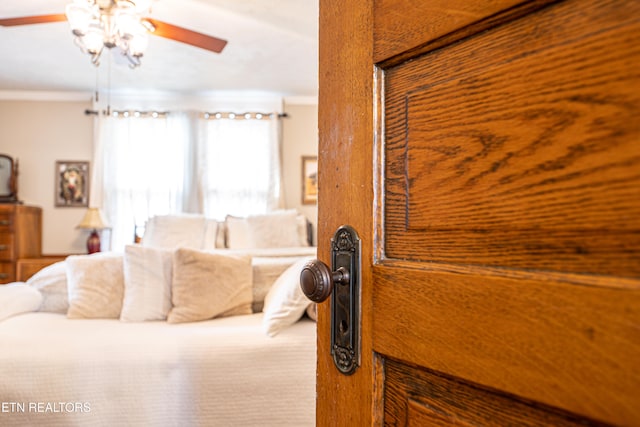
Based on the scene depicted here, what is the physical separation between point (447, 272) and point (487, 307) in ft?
0.20

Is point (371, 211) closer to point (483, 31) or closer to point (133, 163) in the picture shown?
point (483, 31)

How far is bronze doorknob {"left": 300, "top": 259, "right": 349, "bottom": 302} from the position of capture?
622mm

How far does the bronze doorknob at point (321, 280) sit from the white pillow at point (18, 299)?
7.82ft

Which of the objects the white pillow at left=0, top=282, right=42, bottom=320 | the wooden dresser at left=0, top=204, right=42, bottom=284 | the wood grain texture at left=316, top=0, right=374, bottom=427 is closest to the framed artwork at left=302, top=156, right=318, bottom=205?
the wooden dresser at left=0, top=204, right=42, bottom=284

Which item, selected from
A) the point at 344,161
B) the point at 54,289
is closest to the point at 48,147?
the point at 54,289

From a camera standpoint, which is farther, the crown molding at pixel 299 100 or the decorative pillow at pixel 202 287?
the crown molding at pixel 299 100

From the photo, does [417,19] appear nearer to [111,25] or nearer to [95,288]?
[95,288]

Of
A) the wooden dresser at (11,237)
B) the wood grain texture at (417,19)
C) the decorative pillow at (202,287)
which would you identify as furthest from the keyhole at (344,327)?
the wooden dresser at (11,237)

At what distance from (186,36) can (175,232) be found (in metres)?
2.03

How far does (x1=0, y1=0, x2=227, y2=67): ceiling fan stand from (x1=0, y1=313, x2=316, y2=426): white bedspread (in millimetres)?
1705

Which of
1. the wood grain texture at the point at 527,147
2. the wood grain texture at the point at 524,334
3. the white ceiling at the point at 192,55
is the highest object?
the white ceiling at the point at 192,55

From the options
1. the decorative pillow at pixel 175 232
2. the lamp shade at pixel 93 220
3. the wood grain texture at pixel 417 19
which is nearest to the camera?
the wood grain texture at pixel 417 19

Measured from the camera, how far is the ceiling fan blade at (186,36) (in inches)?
126

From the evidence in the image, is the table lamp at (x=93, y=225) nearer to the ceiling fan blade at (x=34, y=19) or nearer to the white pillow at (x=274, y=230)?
the white pillow at (x=274, y=230)
